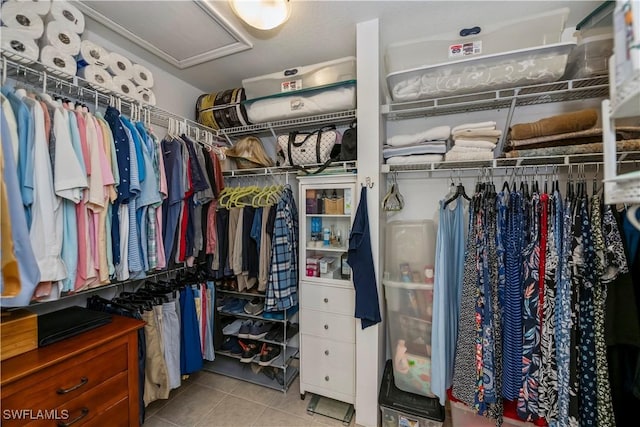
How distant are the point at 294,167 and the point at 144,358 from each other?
159cm

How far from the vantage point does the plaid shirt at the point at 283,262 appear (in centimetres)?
184

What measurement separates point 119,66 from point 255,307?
2.00 meters

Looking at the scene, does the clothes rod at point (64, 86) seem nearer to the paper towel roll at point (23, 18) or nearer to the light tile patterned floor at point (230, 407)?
the paper towel roll at point (23, 18)

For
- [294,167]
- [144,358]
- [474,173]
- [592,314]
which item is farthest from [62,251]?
[592,314]

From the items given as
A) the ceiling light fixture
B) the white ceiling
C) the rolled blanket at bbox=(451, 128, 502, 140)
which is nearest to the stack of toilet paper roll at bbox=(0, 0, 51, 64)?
the white ceiling

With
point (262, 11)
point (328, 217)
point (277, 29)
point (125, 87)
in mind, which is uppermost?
point (277, 29)

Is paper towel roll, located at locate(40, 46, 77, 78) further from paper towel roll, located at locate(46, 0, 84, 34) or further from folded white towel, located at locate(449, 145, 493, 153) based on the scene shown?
folded white towel, located at locate(449, 145, 493, 153)

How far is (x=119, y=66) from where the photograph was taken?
1.64 meters

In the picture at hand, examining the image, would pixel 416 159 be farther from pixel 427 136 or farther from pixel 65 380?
pixel 65 380

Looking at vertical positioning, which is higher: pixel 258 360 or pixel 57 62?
pixel 57 62

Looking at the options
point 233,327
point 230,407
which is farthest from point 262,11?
point 230,407

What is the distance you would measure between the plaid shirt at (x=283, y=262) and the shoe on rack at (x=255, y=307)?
0.28m

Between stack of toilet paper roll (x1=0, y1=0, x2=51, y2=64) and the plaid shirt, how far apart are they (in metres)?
1.50

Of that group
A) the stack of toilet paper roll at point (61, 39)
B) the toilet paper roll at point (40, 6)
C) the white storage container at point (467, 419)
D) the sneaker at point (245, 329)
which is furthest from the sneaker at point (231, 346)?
the toilet paper roll at point (40, 6)
